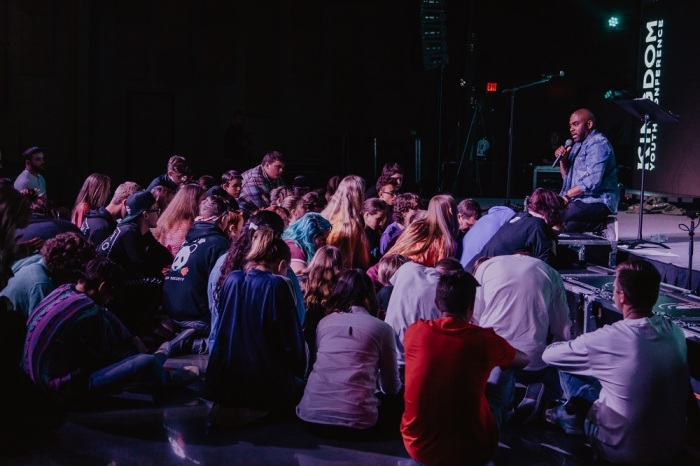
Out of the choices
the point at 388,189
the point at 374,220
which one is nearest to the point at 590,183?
the point at 388,189

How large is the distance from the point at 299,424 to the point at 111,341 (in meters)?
1.19

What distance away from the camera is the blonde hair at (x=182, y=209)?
20.5 ft

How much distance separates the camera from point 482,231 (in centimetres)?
590

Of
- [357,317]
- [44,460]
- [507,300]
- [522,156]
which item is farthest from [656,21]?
[44,460]

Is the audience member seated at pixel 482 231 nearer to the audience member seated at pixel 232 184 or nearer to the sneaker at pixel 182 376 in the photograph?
the sneaker at pixel 182 376

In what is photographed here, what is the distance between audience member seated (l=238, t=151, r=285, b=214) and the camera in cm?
824

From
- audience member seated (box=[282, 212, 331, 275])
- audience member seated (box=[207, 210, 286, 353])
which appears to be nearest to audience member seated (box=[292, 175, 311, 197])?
audience member seated (box=[282, 212, 331, 275])

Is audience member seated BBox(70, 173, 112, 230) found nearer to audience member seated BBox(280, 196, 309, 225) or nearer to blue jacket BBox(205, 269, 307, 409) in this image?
audience member seated BBox(280, 196, 309, 225)

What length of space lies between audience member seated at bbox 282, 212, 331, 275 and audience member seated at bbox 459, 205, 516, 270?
1109 millimetres

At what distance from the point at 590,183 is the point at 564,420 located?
3.32 meters

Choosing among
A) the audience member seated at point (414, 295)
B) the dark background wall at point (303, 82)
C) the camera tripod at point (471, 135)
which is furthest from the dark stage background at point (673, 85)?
the audience member seated at point (414, 295)

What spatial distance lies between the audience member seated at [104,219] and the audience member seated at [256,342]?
208 cm

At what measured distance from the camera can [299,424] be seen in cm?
430

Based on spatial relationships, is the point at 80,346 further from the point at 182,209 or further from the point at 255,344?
the point at 182,209
